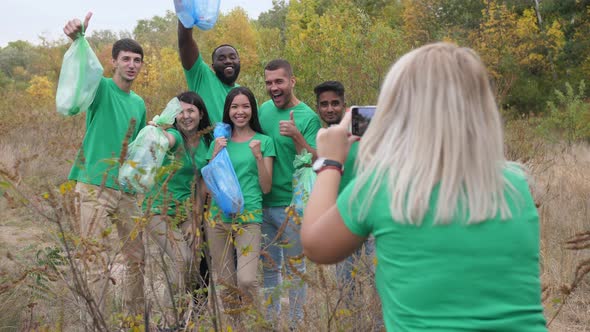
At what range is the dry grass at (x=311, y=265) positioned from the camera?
2.68 meters

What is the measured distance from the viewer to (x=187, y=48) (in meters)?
4.43

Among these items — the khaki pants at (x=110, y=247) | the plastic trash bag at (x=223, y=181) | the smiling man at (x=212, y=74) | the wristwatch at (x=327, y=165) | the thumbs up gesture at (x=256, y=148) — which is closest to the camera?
the wristwatch at (x=327, y=165)

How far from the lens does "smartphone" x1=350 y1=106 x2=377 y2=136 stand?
212 cm

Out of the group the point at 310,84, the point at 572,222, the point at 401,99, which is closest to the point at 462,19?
the point at 310,84

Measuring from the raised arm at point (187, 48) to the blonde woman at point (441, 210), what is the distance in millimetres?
2886

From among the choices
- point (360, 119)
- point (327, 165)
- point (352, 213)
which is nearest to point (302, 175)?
point (360, 119)

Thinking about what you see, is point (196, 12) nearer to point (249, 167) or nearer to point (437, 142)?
point (249, 167)

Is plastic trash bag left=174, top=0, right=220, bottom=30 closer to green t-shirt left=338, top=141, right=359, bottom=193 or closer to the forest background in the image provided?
the forest background

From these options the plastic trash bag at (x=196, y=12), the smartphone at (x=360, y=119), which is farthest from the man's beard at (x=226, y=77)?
the smartphone at (x=360, y=119)

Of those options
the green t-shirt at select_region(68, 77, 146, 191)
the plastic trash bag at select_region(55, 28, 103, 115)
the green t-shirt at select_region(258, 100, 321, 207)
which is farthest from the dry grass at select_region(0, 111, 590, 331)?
the green t-shirt at select_region(258, 100, 321, 207)

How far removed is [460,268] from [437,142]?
0.30 meters

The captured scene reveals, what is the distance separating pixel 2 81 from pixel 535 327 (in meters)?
53.4

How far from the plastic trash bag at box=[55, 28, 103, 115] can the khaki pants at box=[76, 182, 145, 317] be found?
1.64 ft

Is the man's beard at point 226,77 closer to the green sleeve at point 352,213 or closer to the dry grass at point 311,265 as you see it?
the dry grass at point 311,265
